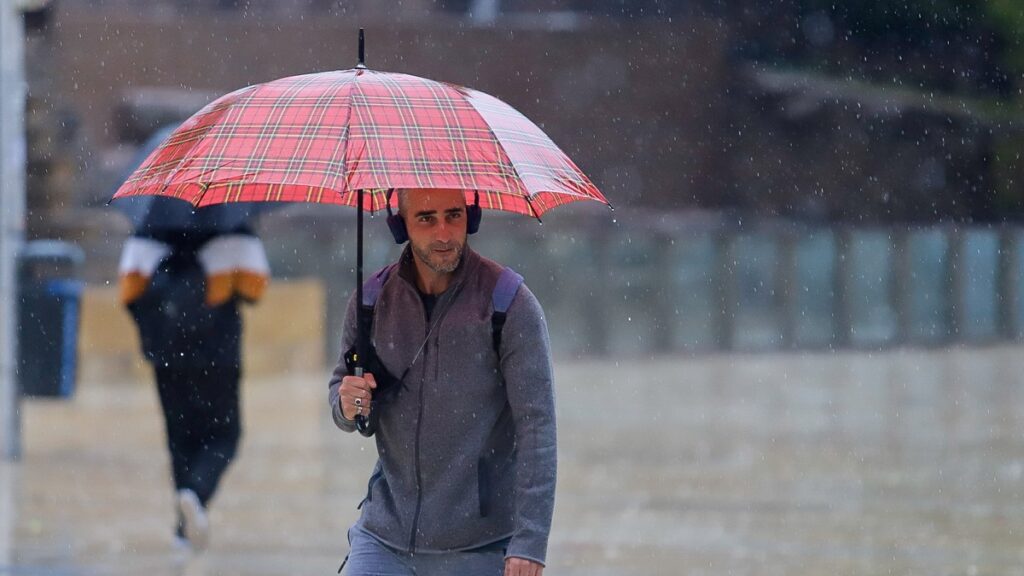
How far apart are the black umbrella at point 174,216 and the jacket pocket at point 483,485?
3.33m

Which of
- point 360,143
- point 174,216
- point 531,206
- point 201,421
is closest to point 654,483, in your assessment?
point 201,421

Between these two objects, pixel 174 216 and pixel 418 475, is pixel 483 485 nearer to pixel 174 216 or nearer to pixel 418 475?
pixel 418 475

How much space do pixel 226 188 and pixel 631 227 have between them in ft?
74.3

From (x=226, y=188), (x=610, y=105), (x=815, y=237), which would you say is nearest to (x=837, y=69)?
(x=610, y=105)

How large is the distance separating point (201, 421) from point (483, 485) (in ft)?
11.8

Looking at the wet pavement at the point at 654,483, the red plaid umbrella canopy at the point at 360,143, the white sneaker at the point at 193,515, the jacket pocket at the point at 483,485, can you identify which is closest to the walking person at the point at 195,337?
the white sneaker at the point at 193,515

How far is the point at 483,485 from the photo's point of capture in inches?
156

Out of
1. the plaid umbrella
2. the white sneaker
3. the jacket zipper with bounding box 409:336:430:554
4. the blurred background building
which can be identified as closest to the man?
the jacket zipper with bounding box 409:336:430:554

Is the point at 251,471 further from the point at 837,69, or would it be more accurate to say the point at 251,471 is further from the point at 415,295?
the point at 837,69

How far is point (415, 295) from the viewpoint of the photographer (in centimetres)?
402

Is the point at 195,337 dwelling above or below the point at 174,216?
below

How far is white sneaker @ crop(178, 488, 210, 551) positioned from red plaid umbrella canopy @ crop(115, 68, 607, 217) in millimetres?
3115

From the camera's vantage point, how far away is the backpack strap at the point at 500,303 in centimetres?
393

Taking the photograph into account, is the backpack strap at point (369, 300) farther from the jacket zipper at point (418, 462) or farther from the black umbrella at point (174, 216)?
the black umbrella at point (174, 216)
